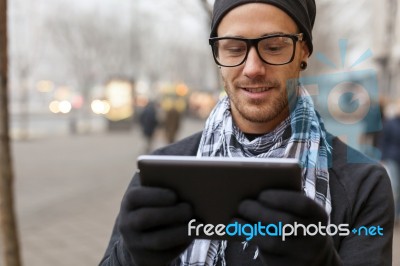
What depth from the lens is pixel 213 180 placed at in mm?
1209

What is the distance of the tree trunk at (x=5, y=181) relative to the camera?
3121 millimetres

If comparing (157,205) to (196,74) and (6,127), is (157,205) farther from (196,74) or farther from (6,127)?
(196,74)

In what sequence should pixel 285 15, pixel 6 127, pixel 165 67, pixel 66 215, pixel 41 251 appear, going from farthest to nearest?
pixel 165 67
pixel 66 215
pixel 41 251
pixel 6 127
pixel 285 15

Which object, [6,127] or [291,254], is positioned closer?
[291,254]

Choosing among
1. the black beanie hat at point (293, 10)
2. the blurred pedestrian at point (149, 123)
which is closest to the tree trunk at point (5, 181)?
the black beanie hat at point (293, 10)

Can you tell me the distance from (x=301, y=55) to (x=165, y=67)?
4719 cm

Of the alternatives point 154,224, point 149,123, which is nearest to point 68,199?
point 149,123

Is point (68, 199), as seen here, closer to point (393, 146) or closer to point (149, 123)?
point (393, 146)

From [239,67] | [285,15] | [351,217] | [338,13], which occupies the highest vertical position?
[338,13]

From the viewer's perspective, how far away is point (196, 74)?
4844 cm

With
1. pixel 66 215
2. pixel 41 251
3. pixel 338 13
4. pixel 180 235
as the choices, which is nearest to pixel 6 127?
pixel 338 13

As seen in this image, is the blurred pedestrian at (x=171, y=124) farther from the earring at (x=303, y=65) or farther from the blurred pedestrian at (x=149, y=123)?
the earring at (x=303, y=65)

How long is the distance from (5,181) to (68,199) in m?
5.35

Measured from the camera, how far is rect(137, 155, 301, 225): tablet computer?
116cm
